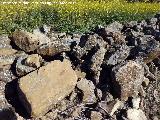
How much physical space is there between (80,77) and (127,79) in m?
1.25

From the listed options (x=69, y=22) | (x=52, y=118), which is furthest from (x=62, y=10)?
(x=52, y=118)

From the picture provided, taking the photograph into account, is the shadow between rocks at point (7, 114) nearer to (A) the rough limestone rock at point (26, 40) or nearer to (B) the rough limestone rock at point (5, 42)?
(A) the rough limestone rock at point (26, 40)

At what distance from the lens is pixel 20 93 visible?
10078 millimetres

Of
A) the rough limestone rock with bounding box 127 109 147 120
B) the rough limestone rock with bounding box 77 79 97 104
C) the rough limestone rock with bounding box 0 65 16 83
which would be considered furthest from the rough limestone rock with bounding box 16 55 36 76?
the rough limestone rock with bounding box 127 109 147 120

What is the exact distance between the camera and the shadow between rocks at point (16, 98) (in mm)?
10023

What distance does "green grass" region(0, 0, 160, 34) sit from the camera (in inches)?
517

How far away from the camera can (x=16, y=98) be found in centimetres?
1049

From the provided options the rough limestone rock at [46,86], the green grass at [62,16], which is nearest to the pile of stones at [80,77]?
the rough limestone rock at [46,86]

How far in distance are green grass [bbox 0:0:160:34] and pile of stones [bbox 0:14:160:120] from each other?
1.17 m

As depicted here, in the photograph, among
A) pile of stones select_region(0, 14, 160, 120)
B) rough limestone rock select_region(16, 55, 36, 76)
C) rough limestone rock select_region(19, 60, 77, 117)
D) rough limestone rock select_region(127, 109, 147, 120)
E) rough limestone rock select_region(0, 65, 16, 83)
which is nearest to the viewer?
rough limestone rock select_region(19, 60, 77, 117)

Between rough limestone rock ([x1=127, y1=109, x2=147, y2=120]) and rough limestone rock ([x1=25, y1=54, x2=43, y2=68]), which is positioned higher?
rough limestone rock ([x1=25, y1=54, x2=43, y2=68])

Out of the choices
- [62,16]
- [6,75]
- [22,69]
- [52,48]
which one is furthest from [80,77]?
[62,16]

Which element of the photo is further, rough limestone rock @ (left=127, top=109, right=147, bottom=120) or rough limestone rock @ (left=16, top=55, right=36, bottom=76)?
rough limestone rock @ (left=16, top=55, right=36, bottom=76)

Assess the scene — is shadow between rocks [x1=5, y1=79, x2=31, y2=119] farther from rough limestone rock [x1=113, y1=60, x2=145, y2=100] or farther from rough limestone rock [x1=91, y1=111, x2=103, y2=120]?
rough limestone rock [x1=113, y1=60, x2=145, y2=100]
